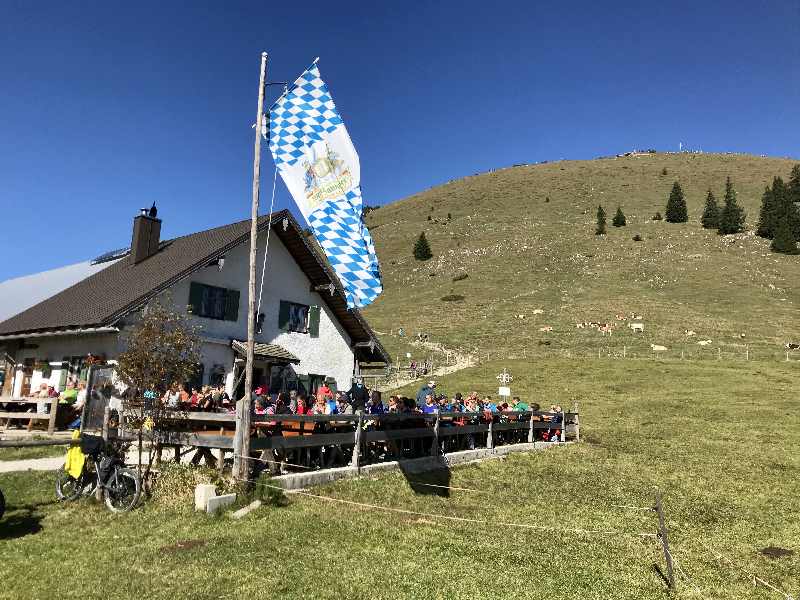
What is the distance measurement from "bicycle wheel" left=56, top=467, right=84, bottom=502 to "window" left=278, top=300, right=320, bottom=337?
1262 centimetres

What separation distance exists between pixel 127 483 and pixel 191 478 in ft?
3.15

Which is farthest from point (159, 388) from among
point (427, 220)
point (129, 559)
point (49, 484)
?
point (427, 220)

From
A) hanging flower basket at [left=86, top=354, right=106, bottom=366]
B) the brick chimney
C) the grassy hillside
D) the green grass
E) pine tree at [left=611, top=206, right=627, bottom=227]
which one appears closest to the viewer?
the green grass

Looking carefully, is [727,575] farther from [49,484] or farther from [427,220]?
[427,220]

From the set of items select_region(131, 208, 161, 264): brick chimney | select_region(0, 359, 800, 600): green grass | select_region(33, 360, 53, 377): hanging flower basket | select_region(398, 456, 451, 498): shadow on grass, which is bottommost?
select_region(0, 359, 800, 600): green grass

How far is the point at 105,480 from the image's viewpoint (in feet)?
31.0

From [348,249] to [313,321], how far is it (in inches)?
608

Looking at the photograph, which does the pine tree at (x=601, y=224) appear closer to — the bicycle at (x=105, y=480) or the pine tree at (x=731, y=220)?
the pine tree at (x=731, y=220)

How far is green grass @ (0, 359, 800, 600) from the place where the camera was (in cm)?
648

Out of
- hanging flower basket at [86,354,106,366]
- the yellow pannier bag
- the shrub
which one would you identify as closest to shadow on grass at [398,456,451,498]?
the shrub

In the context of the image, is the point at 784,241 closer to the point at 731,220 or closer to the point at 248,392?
the point at 731,220

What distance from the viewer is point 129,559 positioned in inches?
279

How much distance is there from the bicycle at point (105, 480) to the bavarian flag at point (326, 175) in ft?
15.1

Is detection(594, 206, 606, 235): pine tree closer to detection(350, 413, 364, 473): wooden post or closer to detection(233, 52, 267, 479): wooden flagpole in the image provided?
detection(350, 413, 364, 473): wooden post
